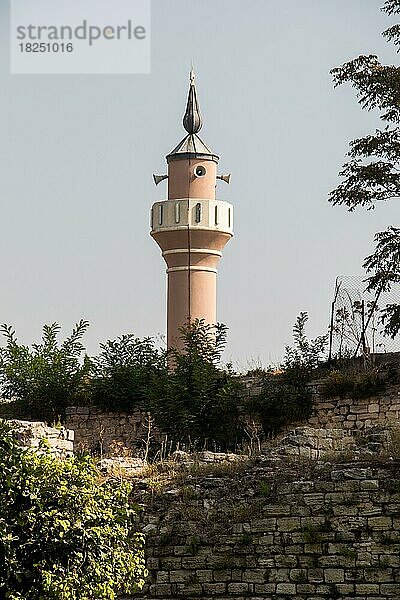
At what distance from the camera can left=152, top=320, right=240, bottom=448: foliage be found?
2117cm

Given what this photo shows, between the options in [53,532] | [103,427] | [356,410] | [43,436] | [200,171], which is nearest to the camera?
[53,532]

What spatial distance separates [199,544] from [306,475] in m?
1.52

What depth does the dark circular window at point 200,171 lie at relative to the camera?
30500 mm

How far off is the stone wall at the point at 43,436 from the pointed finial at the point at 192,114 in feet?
48.1

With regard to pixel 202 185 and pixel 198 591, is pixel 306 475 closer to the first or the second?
pixel 198 591

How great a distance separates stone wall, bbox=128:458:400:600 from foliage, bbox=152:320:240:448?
498 cm

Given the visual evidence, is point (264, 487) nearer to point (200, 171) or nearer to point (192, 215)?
point (192, 215)

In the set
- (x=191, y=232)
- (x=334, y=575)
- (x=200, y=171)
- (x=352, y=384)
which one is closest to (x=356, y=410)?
(x=352, y=384)

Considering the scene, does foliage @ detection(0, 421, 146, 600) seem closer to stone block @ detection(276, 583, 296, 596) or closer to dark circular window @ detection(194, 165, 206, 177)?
stone block @ detection(276, 583, 296, 596)

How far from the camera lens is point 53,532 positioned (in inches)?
471

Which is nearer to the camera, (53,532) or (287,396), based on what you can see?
(53,532)

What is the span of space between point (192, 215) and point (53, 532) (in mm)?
18182

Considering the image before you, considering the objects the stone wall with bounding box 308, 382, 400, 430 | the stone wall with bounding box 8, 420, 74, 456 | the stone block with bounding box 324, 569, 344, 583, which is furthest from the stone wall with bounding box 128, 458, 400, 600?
the stone wall with bounding box 308, 382, 400, 430

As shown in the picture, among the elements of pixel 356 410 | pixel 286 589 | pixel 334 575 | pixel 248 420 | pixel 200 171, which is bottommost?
pixel 286 589
